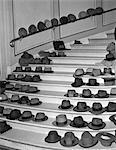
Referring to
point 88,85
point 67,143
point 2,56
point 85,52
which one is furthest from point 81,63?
point 67,143

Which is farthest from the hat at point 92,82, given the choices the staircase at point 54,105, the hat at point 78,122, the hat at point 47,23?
the hat at point 47,23

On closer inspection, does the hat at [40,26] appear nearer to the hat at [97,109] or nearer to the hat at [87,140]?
the hat at [97,109]

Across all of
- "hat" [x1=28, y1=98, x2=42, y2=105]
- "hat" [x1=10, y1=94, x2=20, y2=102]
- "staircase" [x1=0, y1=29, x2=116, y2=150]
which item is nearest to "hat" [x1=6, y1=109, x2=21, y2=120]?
"staircase" [x1=0, y1=29, x2=116, y2=150]

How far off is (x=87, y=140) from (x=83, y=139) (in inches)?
2.1

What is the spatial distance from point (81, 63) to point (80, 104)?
4.86ft

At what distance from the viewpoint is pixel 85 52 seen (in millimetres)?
6109

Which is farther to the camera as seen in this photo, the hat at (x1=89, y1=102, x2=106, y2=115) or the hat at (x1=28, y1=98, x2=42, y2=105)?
the hat at (x1=28, y1=98, x2=42, y2=105)

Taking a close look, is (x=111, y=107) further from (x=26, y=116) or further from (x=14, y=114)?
(x=14, y=114)

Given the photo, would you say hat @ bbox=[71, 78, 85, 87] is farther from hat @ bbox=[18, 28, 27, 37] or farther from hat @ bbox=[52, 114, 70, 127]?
hat @ bbox=[18, 28, 27, 37]

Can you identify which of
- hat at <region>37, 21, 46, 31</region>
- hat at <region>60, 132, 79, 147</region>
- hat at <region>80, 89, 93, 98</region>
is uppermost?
hat at <region>37, 21, 46, 31</region>

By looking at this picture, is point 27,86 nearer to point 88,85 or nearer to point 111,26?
point 88,85

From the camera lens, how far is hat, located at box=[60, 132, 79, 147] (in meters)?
3.88

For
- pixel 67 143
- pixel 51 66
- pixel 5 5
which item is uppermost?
pixel 5 5

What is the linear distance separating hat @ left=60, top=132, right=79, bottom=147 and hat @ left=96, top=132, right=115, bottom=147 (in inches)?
11.1
